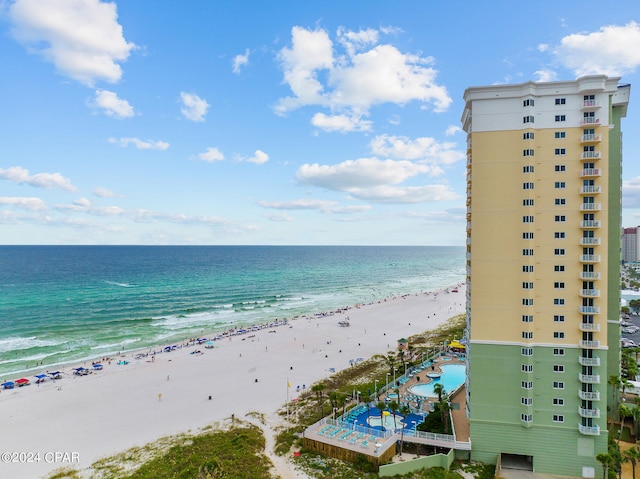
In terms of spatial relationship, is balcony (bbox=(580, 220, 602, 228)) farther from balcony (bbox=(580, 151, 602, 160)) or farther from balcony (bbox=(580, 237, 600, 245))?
balcony (bbox=(580, 151, 602, 160))

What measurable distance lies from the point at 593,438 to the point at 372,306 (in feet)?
278

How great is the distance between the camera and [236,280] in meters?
166

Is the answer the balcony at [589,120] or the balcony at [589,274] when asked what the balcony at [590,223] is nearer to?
the balcony at [589,274]

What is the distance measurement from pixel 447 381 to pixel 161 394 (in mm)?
36418

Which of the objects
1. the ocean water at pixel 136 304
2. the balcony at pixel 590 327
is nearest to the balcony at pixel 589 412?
the balcony at pixel 590 327

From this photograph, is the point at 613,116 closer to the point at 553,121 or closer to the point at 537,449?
the point at 553,121

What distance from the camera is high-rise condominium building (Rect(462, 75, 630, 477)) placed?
30.6 metres

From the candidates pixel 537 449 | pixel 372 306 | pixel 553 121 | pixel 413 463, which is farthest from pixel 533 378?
pixel 372 306

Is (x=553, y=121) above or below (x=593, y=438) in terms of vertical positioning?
above

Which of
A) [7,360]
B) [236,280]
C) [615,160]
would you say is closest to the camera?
[615,160]

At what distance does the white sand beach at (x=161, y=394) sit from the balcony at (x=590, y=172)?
32.8 meters

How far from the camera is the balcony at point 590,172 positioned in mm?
30227

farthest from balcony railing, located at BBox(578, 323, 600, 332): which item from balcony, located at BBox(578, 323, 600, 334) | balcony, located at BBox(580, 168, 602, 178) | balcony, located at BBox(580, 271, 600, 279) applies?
balcony, located at BBox(580, 168, 602, 178)

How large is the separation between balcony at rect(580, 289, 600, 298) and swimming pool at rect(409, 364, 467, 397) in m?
21.5
